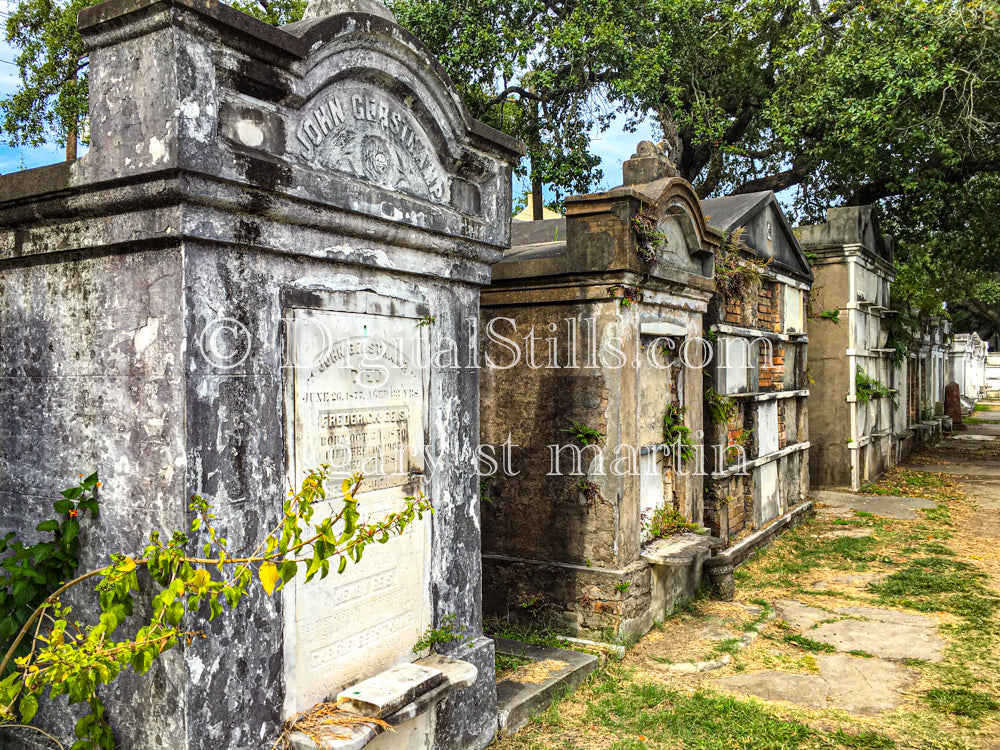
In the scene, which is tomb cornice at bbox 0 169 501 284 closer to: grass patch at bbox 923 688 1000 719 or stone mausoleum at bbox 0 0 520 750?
stone mausoleum at bbox 0 0 520 750

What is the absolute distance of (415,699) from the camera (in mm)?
3061

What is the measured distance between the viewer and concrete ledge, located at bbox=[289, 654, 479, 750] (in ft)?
8.82

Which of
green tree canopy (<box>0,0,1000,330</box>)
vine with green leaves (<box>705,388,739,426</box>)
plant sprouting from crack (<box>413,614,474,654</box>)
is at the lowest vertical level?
plant sprouting from crack (<box>413,614,474,654</box>)

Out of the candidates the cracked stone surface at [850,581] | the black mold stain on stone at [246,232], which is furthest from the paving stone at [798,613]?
the black mold stain on stone at [246,232]

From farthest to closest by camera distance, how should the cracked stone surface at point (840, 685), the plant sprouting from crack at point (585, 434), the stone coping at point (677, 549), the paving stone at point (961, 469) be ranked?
1. the paving stone at point (961, 469)
2. the stone coping at point (677, 549)
3. the plant sprouting from crack at point (585, 434)
4. the cracked stone surface at point (840, 685)

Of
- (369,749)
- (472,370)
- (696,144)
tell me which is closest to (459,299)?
(472,370)

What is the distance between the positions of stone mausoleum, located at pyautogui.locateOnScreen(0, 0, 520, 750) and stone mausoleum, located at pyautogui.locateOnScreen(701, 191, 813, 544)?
4.26 meters

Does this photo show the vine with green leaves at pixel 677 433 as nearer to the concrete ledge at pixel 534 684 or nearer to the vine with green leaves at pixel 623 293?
the vine with green leaves at pixel 623 293

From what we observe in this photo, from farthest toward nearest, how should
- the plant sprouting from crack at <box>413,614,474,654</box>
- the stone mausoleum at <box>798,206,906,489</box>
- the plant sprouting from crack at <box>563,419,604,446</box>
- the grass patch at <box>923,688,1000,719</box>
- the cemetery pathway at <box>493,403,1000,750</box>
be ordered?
the stone mausoleum at <box>798,206,906,489</box> < the plant sprouting from crack at <box>563,419,604,446</box> < the grass patch at <box>923,688,1000,719</box> < the cemetery pathway at <box>493,403,1000,750</box> < the plant sprouting from crack at <box>413,614,474,654</box>

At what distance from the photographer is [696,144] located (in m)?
14.7

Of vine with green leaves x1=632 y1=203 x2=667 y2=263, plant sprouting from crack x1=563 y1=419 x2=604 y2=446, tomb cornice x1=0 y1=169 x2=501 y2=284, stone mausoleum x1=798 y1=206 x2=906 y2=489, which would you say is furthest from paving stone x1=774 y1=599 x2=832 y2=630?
stone mausoleum x1=798 y1=206 x2=906 y2=489

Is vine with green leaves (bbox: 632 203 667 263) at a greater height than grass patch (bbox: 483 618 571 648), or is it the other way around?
vine with green leaves (bbox: 632 203 667 263)

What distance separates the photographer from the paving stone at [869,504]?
9.84m

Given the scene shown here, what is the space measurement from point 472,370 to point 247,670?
1806 mm
